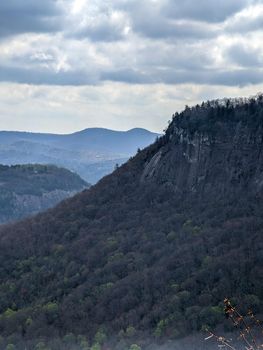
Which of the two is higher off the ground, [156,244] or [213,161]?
[213,161]

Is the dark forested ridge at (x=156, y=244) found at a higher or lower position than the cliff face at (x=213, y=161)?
lower

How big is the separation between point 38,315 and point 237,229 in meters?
25.5

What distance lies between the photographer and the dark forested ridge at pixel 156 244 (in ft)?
180

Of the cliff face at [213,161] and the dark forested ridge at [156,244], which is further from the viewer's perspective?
the cliff face at [213,161]

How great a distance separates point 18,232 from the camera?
340 ft

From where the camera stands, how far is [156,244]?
74.0 metres

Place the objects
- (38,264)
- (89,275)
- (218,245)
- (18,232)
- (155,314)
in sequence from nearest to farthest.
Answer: (155,314) → (218,245) → (89,275) → (38,264) → (18,232)

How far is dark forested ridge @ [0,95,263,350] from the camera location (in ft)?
180

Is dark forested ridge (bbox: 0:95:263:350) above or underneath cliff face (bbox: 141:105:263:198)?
underneath

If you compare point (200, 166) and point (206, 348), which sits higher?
point (200, 166)

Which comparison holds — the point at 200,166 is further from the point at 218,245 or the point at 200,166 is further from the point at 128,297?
the point at 128,297

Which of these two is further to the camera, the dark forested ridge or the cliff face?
the cliff face

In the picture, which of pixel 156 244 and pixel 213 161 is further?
pixel 213 161

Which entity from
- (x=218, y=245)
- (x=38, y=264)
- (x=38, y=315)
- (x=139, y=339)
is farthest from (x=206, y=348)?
(x=38, y=264)
